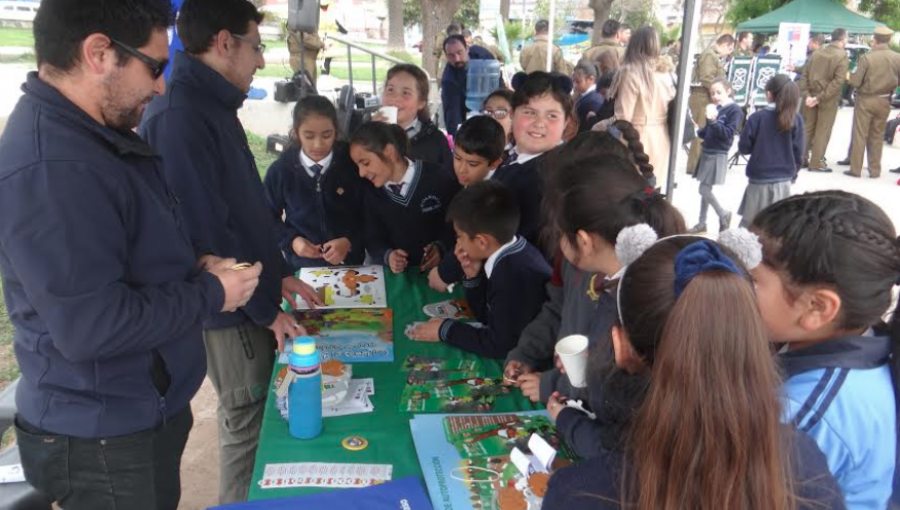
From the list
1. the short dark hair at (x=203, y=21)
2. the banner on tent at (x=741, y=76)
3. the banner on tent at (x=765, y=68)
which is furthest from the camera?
the banner on tent at (x=741, y=76)

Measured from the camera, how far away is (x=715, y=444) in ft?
2.56

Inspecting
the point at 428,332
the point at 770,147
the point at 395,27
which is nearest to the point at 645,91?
the point at 770,147

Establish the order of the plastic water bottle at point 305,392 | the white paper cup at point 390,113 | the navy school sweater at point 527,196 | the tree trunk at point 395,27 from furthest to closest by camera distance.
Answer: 1. the tree trunk at point 395,27
2. the white paper cup at point 390,113
3. the navy school sweater at point 527,196
4. the plastic water bottle at point 305,392

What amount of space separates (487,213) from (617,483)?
3.99 ft

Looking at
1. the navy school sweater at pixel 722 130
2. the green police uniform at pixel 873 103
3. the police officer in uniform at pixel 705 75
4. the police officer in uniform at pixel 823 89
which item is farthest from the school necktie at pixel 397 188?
the green police uniform at pixel 873 103

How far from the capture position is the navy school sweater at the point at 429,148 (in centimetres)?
371

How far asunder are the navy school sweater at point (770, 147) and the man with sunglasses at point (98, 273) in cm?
488

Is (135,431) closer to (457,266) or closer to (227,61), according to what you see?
(227,61)

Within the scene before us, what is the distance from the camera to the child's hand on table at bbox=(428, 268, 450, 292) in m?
2.44

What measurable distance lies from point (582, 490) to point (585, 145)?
4.68 feet

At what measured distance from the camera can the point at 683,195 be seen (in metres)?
7.25

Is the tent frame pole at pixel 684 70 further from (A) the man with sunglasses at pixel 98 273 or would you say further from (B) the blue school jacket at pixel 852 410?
(A) the man with sunglasses at pixel 98 273

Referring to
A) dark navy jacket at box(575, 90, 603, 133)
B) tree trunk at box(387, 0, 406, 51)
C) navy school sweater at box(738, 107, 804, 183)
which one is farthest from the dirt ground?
tree trunk at box(387, 0, 406, 51)

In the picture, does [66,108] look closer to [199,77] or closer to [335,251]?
[199,77]
